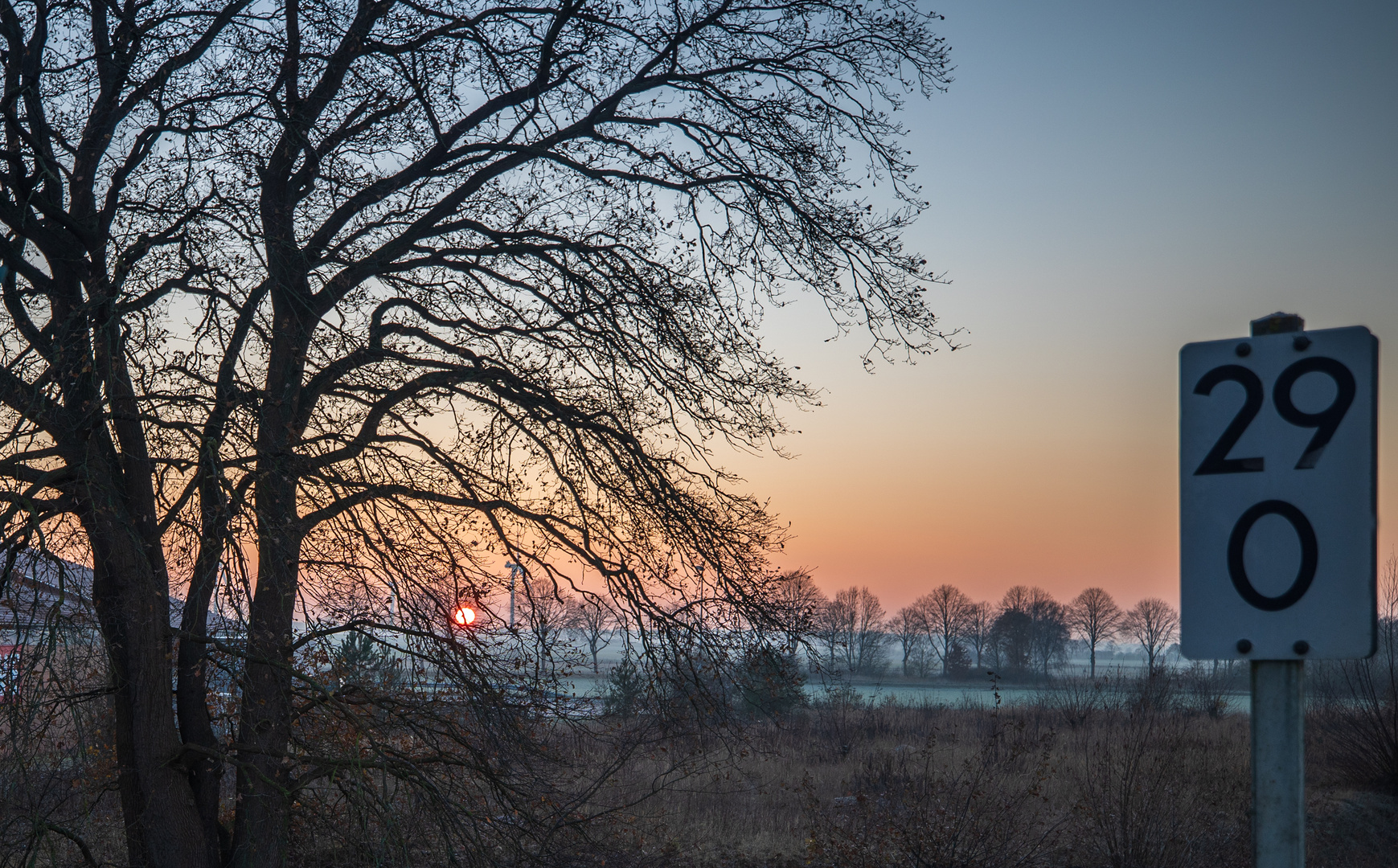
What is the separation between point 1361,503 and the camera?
1.97 meters

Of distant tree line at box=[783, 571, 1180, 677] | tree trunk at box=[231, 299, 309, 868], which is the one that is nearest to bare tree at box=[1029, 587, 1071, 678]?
distant tree line at box=[783, 571, 1180, 677]

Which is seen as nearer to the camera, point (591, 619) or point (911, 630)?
point (591, 619)

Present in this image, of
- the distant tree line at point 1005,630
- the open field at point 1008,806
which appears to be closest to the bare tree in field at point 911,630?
the distant tree line at point 1005,630

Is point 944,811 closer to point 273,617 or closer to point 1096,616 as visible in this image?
point 273,617

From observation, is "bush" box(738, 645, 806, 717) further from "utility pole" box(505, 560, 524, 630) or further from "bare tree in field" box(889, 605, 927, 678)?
"bare tree in field" box(889, 605, 927, 678)

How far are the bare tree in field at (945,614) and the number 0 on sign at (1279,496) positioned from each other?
335ft

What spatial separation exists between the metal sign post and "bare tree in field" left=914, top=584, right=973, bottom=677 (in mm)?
102126

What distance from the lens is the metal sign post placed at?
195 cm

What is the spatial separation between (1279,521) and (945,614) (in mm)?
104059

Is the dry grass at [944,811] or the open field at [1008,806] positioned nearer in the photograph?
the dry grass at [944,811]

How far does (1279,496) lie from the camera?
2078mm

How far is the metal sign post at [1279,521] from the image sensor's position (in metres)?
1.95

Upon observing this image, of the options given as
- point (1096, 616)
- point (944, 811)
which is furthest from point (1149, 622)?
point (944, 811)

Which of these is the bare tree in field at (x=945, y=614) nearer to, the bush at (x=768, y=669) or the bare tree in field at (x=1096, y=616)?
the bare tree in field at (x=1096, y=616)
